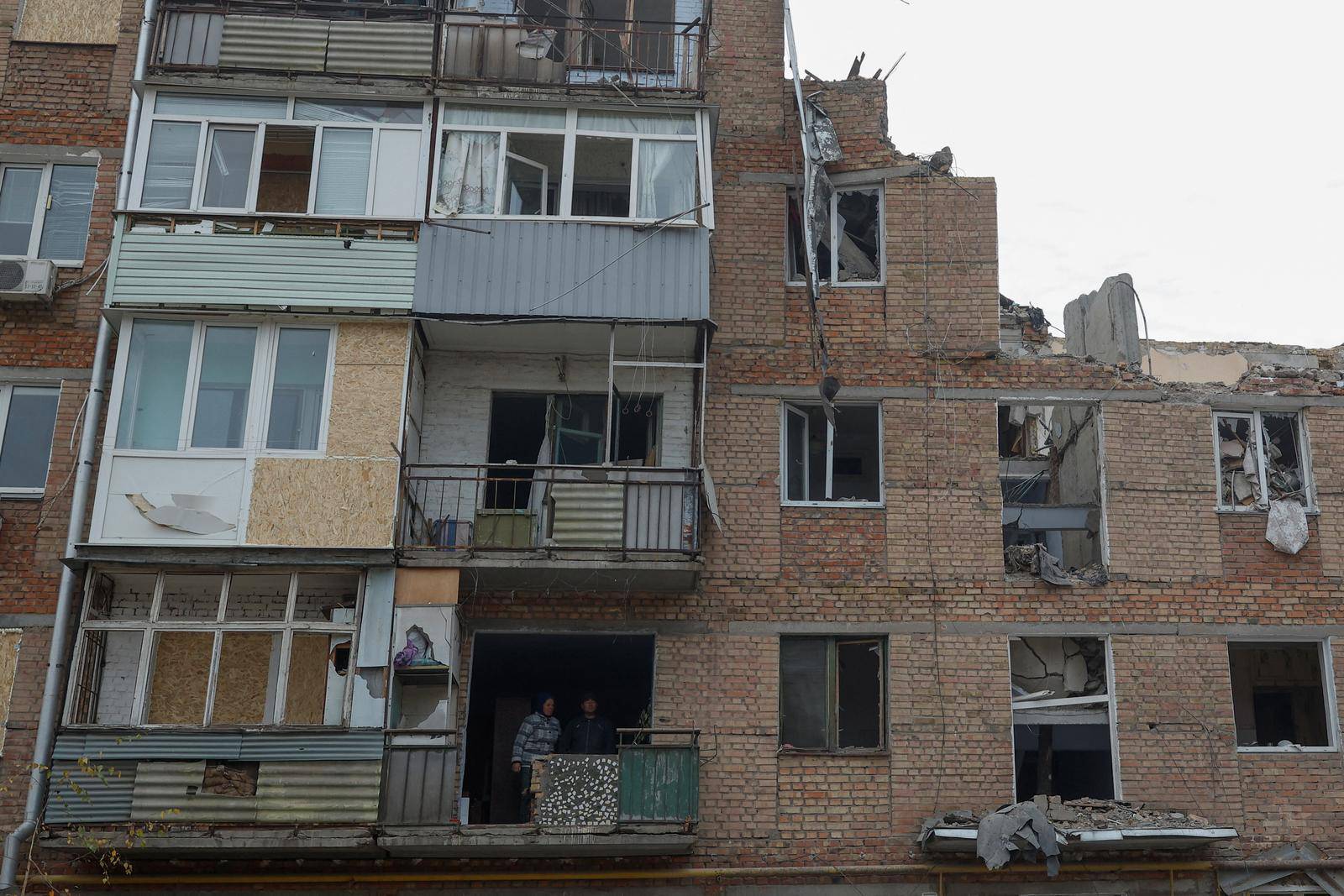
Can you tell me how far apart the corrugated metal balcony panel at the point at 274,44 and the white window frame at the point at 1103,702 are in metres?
11.0

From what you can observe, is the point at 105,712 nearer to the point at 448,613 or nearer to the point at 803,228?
the point at 448,613

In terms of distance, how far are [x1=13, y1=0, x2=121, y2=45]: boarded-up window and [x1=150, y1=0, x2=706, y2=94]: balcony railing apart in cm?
139

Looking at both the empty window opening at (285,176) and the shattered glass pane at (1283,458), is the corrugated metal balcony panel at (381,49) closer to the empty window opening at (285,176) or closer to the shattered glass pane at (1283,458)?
the empty window opening at (285,176)

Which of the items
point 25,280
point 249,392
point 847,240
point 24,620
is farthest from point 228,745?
point 847,240

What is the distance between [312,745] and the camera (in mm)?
13961

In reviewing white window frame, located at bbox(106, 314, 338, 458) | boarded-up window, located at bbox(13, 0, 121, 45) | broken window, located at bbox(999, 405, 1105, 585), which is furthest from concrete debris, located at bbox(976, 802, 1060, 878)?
boarded-up window, located at bbox(13, 0, 121, 45)

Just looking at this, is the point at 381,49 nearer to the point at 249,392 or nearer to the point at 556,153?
the point at 556,153

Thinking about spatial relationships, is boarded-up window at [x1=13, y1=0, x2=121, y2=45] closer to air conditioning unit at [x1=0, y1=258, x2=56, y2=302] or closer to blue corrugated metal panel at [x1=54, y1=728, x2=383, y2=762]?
air conditioning unit at [x1=0, y1=258, x2=56, y2=302]

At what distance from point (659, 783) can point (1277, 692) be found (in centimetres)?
801

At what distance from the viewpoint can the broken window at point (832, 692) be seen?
15.5 metres

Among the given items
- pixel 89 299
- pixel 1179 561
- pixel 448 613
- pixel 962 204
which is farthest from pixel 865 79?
pixel 89 299

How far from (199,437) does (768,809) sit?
25.1 ft

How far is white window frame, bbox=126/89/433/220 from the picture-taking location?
614 inches

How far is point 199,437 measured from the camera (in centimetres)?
1488
